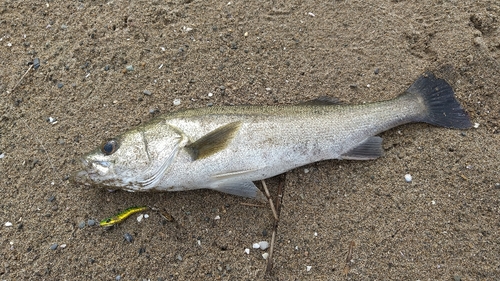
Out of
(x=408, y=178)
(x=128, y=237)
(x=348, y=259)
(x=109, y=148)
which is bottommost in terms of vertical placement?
(x=348, y=259)

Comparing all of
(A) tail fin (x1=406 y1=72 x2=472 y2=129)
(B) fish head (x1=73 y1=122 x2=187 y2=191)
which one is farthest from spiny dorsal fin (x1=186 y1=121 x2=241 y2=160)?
(A) tail fin (x1=406 y1=72 x2=472 y2=129)

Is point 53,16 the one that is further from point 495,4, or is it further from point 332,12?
point 495,4

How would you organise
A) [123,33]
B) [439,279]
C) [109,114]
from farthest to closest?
[123,33] → [109,114] → [439,279]

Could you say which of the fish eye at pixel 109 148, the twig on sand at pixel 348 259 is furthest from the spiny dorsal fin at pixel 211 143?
the twig on sand at pixel 348 259

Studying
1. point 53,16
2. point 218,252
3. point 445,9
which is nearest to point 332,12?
point 445,9

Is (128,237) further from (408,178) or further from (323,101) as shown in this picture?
(408,178)

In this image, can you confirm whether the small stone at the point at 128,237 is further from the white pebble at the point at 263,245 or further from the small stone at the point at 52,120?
the small stone at the point at 52,120

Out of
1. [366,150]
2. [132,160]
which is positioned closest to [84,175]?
[132,160]
